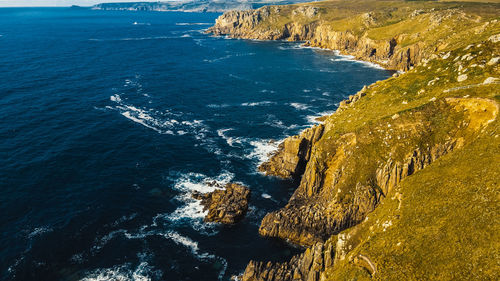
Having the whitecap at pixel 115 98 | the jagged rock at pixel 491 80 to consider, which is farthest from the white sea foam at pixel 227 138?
the jagged rock at pixel 491 80

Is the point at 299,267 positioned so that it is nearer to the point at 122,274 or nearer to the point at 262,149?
the point at 122,274

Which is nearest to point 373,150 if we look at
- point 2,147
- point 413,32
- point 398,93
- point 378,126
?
point 378,126

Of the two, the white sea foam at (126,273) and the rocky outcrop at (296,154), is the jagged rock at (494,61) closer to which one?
the rocky outcrop at (296,154)

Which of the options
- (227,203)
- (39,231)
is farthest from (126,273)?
(227,203)

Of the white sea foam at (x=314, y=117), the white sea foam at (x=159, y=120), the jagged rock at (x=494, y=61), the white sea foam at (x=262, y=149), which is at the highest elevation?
the jagged rock at (x=494, y=61)

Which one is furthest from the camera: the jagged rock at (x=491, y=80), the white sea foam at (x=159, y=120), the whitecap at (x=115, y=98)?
the whitecap at (x=115, y=98)

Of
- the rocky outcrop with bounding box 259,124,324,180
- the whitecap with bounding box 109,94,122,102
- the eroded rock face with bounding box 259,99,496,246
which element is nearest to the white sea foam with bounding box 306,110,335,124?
the rocky outcrop with bounding box 259,124,324,180

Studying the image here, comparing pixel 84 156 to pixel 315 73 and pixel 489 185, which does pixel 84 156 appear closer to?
pixel 489 185
